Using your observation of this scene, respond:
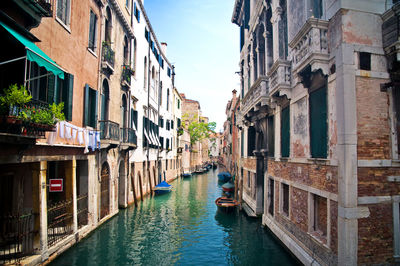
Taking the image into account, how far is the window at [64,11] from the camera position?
8055 millimetres

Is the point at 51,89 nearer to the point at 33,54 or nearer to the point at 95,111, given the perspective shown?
the point at 33,54

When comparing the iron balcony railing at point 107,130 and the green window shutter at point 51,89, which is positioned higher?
the green window shutter at point 51,89

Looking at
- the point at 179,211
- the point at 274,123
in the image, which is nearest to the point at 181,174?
the point at 179,211

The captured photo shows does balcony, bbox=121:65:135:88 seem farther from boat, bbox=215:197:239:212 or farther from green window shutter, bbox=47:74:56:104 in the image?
boat, bbox=215:197:239:212

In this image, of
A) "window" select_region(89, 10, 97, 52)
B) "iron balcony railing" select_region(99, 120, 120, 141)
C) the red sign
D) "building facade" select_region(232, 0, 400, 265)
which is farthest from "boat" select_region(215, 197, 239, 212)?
"window" select_region(89, 10, 97, 52)

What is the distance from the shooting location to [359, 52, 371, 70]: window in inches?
216

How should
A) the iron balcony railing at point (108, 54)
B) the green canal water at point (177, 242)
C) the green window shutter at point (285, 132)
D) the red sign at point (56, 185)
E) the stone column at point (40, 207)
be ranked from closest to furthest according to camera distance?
1. the stone column at point (40, 207)
2. the red sign at point (56, 185)
3. the green canal water at point (177, 242)
4. the green window shutter at point (285, 132)
5. the iron balcony railing at point (108, 54)

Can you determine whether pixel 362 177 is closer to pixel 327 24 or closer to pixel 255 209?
pixel 327 24

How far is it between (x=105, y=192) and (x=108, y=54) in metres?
6.16

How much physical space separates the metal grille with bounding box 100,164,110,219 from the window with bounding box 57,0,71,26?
6167mm

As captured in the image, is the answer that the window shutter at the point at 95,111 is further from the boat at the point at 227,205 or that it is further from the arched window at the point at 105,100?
the boat at the point at 227,205

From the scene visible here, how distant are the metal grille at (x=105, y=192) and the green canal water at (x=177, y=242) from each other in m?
0.53

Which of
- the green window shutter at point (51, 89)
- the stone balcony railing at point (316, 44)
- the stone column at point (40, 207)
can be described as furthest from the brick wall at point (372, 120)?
the green window shutter at point (51, 89)

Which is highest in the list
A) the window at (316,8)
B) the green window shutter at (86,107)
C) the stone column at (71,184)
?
the window at (316,8)
